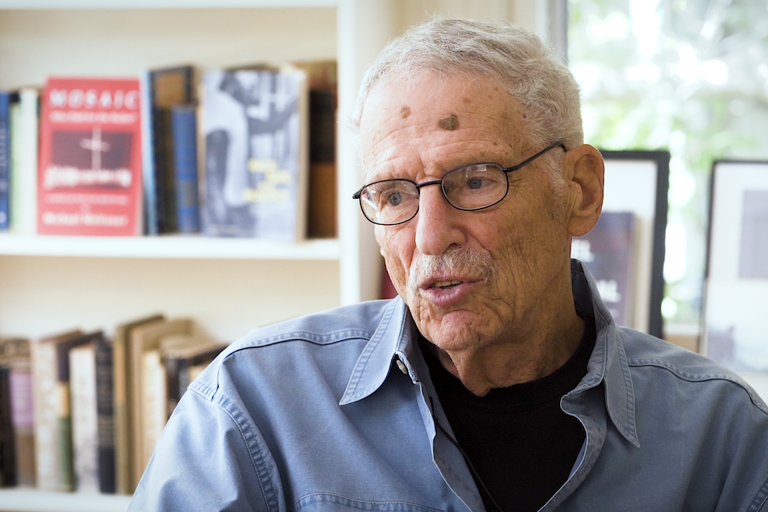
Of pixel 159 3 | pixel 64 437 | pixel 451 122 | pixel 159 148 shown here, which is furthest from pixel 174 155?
pixel 451 122

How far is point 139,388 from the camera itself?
1.55m

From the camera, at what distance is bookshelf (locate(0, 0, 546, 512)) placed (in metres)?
1.65

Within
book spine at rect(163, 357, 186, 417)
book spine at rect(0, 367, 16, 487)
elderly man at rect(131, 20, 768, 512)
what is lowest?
book spine at rect(0, 367, 16, 487)

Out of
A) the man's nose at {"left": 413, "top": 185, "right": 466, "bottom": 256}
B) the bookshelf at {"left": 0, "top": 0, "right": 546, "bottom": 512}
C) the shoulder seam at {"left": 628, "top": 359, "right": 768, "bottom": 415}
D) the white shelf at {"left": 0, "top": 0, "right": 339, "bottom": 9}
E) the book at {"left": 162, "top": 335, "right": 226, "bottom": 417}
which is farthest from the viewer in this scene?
the bookshelf at {"left": 0, "top": 0, "right": 546, "bottom": 512}

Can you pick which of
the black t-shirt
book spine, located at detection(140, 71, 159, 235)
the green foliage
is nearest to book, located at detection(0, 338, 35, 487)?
book spine, located at detection(140, 71, 159, 235)

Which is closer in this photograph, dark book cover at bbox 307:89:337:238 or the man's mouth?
the man's mouth

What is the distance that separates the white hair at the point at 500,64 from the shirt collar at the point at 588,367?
1.01ft

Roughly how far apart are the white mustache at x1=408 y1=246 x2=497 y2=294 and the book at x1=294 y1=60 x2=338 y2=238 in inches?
24.1

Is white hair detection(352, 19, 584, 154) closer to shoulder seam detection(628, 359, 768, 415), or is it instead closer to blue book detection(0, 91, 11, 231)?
shoulder seam detection(628, 359, 768, 415)

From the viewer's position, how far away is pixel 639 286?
160 cm

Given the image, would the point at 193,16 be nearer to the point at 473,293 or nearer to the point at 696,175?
the point at 473,293

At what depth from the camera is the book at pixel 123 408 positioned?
1538 millimetres

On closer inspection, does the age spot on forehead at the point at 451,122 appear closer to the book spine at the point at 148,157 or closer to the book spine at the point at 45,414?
the book spine at the point at 148,157

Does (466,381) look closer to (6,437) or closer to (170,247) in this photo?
(170,247)
